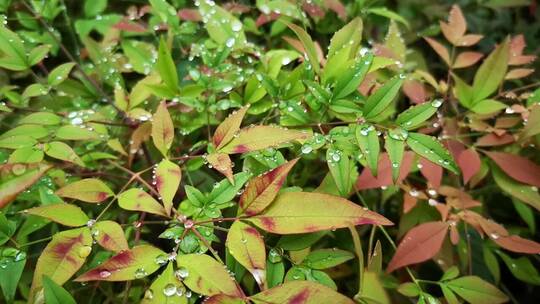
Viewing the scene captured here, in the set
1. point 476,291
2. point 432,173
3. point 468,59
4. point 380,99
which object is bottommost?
point 476,291

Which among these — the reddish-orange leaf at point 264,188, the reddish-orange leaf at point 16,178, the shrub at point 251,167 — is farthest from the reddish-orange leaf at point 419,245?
the reddish-orange leaf at point 16,178

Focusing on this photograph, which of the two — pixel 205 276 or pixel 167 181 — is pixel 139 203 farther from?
pixel 205 276

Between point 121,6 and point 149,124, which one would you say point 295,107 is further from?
point 121,6

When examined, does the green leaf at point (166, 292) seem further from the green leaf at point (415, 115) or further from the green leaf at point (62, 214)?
the green leaf at point (415, 115)

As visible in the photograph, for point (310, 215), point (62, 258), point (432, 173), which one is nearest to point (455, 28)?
point (432, 173)


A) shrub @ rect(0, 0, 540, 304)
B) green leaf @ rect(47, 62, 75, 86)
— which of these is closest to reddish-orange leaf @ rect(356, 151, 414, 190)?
shrub @ rect(0, 0, 540, 304)

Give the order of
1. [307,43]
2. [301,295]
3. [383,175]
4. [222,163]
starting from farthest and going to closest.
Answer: [383,175] < [307,43] < [222,163] < [301,295]
